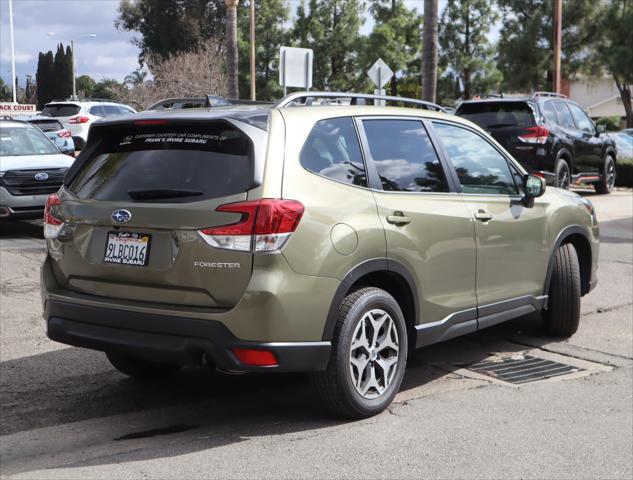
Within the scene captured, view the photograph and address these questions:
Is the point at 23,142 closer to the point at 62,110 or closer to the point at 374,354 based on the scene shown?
the point at 374,354

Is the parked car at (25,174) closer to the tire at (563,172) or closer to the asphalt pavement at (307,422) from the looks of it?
the asphalt pavement at (307,422)

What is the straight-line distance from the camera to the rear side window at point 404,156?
16.8 feet

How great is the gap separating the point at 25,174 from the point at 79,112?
12.7 metres

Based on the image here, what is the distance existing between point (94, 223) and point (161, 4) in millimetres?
59019

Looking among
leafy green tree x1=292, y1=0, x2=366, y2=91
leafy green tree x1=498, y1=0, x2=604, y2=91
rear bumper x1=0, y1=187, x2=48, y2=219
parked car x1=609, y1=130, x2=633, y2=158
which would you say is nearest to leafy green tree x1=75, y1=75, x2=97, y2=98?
leafy green tree x1=292, y1=0, x2=366, y2=91

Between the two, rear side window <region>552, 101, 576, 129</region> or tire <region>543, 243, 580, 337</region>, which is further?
rear side window <region>552, 101, 576, 129</region>

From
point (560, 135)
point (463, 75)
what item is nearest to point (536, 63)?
point (463, 75)

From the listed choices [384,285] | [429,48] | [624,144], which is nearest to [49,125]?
[429,48]

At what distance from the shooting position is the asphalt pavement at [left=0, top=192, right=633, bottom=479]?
4.17 meters

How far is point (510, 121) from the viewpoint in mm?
15625

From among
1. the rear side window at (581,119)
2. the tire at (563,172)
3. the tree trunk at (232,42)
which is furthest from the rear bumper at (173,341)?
the tree trunk at (232,42)

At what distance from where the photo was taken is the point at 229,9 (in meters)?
24.3

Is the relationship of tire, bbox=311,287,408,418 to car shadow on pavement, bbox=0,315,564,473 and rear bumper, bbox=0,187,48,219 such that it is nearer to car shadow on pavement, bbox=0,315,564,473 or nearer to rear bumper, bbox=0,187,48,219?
car shadow on pavement, bbox=0,315,564,473

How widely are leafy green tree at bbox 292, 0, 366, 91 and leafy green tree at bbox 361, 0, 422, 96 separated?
2912 millimetres
